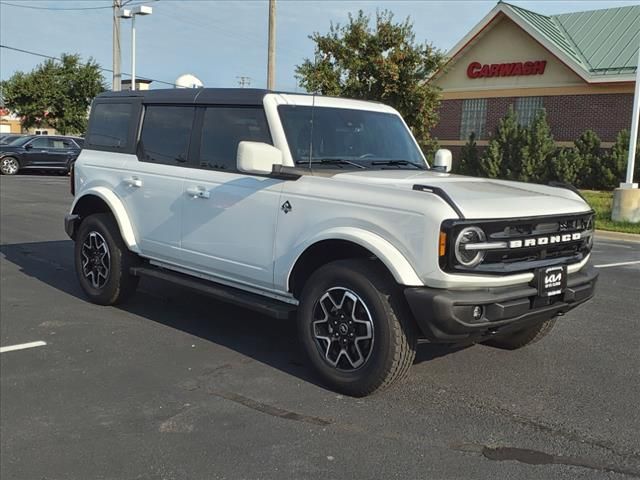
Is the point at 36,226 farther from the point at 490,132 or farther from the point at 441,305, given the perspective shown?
the point at 490,132

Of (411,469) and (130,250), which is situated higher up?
(130,250)

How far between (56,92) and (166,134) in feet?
122

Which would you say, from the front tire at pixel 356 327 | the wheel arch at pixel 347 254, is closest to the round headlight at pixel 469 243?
the wheel arch at pixel 347 254

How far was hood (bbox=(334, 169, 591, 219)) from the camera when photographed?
12.6 ft

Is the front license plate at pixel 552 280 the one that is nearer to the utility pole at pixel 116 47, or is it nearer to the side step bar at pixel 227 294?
the side step bar at pixel 227 294

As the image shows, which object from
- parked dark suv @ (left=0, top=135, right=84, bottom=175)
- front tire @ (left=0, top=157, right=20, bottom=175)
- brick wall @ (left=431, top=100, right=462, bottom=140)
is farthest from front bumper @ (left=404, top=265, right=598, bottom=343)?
front tire @ (left=0, top=157, right=20, bottom=175)

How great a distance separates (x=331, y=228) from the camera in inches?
164

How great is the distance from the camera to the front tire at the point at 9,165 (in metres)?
25.3

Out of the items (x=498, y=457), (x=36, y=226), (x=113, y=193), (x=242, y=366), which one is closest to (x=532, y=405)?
(x=498, y=457)

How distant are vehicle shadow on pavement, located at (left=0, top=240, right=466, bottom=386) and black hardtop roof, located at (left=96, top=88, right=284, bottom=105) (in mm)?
1705

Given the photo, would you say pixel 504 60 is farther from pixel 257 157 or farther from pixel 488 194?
pixel 257 157

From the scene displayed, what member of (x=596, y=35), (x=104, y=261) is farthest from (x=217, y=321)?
(x=596, y=35)

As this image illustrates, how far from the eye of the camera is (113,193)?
604cm

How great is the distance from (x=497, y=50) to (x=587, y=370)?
23.0m
